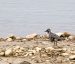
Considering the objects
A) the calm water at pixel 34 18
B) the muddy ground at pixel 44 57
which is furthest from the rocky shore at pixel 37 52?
the calm water at pixel 34 18

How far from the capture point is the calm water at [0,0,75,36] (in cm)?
1820

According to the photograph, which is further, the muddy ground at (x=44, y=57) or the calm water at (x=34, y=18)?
the calm water at (x=34, y=18)

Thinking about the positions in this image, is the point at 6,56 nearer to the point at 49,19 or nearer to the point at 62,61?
the point at 62,61

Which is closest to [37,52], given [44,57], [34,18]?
[44,57]

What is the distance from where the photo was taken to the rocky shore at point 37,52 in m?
11.1

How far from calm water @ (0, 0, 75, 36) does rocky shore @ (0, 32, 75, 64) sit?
4.23 m

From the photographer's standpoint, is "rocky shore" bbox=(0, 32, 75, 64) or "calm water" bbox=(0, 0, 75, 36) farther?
"calm water" bbox=(0, 0, 75, 36)

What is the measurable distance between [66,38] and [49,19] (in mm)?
6255

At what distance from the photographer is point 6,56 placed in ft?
38.3

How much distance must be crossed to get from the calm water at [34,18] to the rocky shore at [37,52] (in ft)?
13.9

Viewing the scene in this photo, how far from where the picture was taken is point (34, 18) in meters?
20.5

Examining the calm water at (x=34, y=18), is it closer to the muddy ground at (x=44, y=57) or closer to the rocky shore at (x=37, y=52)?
the rocky shore at (x=37, y=52)

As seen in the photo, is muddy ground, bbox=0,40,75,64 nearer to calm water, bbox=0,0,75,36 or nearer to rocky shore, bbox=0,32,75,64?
rocky shore, bbox=0,32,75,64

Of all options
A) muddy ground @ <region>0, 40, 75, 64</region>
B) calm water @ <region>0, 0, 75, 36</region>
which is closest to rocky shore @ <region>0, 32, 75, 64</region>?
muddy ground @ <region>0, 40, 75, 64</region>
